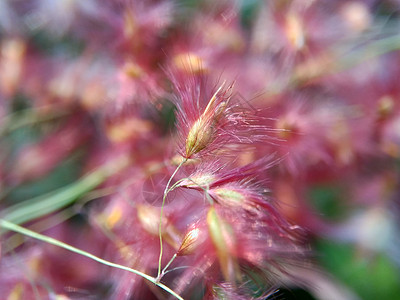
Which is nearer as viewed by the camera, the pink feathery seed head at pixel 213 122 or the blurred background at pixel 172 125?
the pink feathery seed head at pixel 213 122

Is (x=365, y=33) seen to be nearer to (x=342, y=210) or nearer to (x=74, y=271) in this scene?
(x=342, y=210)

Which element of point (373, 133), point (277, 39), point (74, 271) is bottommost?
point (74, 271)

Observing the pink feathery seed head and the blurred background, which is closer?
the pink feathery seed head

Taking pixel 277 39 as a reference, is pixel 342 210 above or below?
below

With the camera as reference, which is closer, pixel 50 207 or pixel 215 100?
pixel 215 100

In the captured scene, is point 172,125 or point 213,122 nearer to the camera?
point 213,122

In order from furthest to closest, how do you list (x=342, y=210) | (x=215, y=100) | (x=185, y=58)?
(x=342, y=210) < (x=185, y=58) < (x=215, y=100)

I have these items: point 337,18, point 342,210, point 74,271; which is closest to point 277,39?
point 337,18

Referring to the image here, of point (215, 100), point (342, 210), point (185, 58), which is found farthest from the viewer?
point (342, 210)
